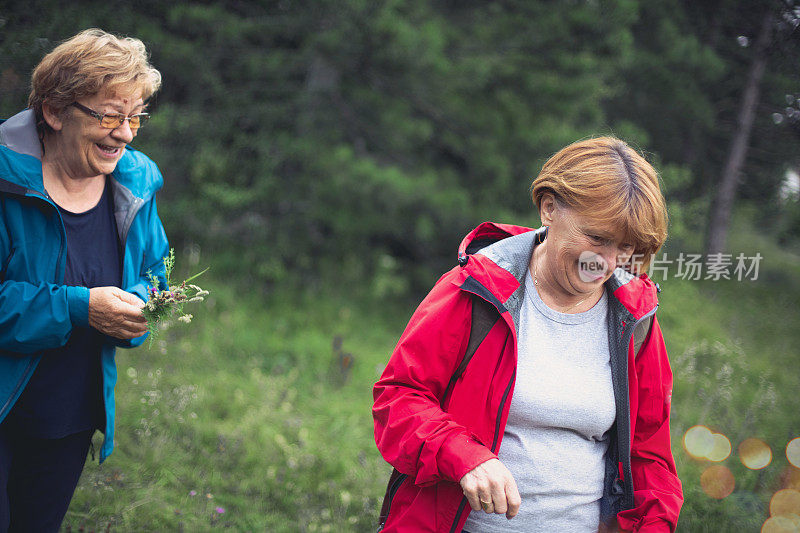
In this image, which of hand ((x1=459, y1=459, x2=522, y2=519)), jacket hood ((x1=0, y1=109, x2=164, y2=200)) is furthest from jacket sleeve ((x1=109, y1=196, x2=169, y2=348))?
hand ((x1=459, y1=459, x2=522, y2=519))

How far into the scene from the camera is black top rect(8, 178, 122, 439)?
206 centimetres

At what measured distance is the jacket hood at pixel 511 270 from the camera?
186 cm

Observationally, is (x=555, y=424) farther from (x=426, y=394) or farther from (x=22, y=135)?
(x=22, y=135)

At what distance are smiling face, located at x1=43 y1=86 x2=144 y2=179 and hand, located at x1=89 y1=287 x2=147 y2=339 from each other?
0.45 m

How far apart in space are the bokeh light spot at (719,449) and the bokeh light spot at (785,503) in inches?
17.3

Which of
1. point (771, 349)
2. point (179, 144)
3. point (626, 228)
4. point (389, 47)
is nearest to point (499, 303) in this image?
point (626, 228)

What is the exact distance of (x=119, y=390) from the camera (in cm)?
428

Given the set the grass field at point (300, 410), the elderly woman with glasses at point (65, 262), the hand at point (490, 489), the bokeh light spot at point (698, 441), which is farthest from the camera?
the bokeh light spot at point (698, 441)

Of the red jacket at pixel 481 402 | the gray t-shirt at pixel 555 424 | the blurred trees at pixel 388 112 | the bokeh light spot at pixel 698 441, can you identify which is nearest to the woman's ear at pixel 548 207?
the red jacket at pixel 481 402

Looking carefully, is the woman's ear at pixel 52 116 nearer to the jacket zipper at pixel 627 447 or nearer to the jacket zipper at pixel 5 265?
the jacket zipper at pixel 5 265

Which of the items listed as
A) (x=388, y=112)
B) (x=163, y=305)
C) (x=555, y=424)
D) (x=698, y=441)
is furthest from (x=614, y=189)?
(x=388, y=112)

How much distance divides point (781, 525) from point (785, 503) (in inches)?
7.9

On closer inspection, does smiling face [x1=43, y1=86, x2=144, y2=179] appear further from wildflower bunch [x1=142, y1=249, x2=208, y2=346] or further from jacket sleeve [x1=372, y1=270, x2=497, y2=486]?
jacket sleeve [x1=372, y1=270, x2=497, y2=486]

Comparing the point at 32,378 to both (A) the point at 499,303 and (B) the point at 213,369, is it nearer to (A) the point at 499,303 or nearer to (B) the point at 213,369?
(A) the point at 499,303
